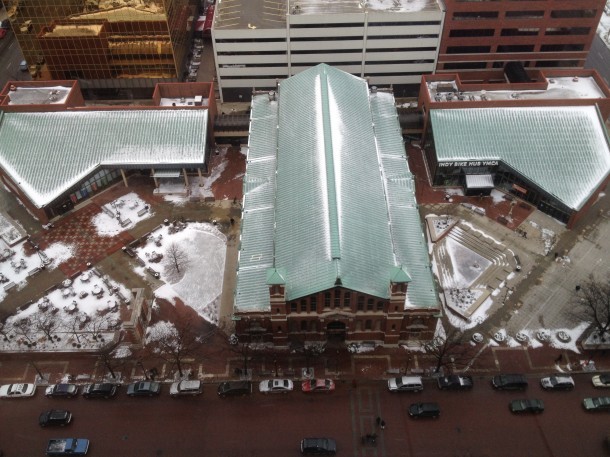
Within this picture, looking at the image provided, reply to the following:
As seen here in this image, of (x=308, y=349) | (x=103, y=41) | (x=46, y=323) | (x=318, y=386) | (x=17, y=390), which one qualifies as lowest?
(x=318, y=386)

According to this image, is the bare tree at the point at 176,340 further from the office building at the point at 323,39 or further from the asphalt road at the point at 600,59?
the asphalt road at the point at 600,59

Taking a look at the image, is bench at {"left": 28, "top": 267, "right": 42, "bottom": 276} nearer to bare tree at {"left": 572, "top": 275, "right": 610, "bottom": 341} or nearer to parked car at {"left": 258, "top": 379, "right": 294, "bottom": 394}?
parked car at {"left": 258, "top": 379, "right": 294, "bottom": 394}

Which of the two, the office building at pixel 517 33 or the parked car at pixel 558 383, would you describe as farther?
the office building at pixel 517 33

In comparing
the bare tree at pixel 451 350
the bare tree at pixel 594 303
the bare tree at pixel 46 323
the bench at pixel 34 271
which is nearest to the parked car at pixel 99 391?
the bare tree at pixel 46 323

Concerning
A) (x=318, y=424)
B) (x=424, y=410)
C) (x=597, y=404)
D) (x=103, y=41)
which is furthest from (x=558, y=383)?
(x=103, y=41)

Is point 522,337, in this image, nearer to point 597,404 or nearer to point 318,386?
point 597,404

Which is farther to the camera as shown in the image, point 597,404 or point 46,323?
point 46,323
